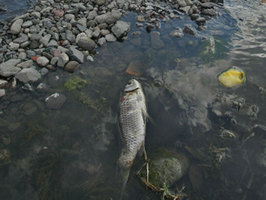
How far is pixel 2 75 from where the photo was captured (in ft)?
15.8

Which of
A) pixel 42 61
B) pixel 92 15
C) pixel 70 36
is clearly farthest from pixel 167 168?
pixel 92 15

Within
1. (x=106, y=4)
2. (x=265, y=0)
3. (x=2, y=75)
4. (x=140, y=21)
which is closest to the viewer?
(x=2, y=75)

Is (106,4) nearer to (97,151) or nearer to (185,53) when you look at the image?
(185,53)

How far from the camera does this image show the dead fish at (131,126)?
3613 millimetres

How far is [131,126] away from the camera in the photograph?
3.91 m

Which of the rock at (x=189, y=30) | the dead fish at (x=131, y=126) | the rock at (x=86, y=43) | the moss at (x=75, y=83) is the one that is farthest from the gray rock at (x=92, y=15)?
the dead fish at (x=131, y=126)

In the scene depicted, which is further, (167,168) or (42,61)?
(42,61)

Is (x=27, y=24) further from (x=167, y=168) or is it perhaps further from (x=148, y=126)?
(x=167, y=168)

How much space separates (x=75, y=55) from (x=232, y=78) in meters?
4.21

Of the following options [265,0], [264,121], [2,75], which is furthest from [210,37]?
[2,75]

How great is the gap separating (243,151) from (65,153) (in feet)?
11.6

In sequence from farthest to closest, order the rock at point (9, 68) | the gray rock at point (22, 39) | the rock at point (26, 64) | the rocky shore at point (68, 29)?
the gray rock at point (22, 39) < the rocky shore at point (68, 29) < the rock at point (26, 64) < the rock at point (9, 68)

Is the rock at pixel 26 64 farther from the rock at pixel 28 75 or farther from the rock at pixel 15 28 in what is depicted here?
the rock at pixel 15 28

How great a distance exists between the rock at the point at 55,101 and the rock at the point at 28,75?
755mm
